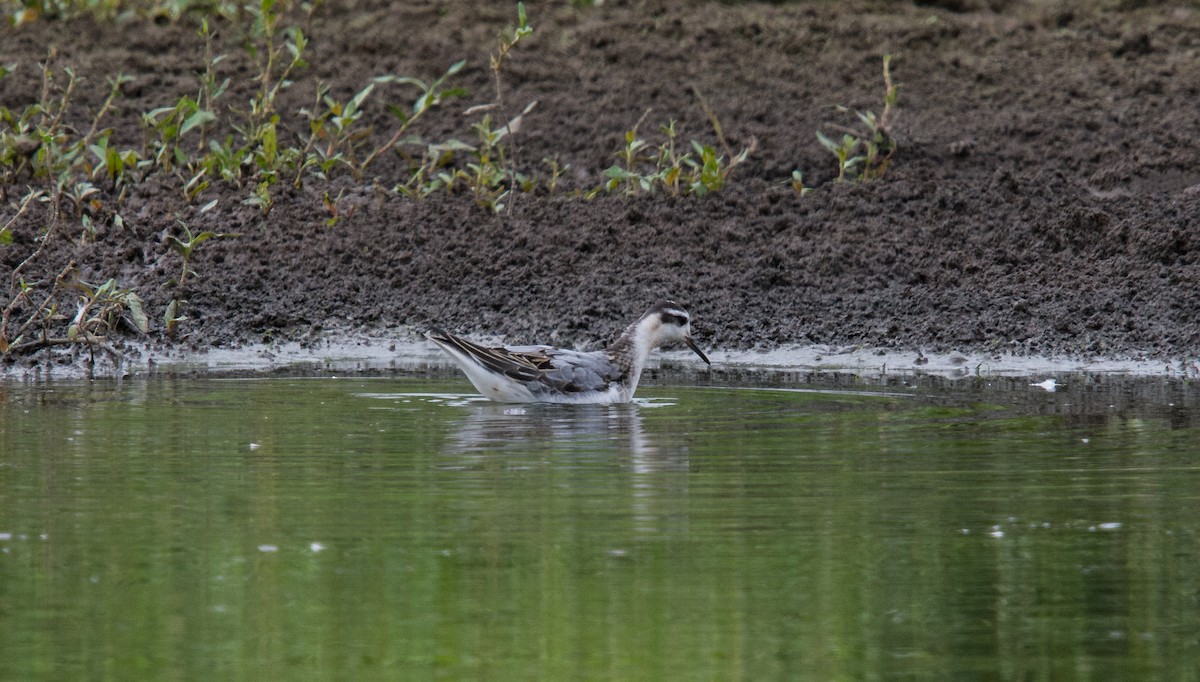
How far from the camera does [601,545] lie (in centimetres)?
636

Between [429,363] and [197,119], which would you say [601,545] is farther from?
[197,119]

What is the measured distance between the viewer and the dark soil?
13.2 meters

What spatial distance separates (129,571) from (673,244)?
28.2 feet

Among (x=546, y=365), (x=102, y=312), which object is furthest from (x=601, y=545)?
(x=102, y=312)

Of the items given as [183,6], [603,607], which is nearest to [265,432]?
[603,607]

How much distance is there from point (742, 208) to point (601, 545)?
A: 8522 mm

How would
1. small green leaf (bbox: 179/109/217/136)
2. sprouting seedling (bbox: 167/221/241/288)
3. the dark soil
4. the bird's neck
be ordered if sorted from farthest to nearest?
1. small green leaf (bbox: 179/109/217/136)
2. the dark soil
3. sprouting seedling (bbox: 167/221/241/288)
4. the bird's neck

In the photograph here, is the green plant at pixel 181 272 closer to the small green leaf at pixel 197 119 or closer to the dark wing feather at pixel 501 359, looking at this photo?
the small green leaf at pixel 197 119

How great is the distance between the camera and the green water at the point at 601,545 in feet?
16.7

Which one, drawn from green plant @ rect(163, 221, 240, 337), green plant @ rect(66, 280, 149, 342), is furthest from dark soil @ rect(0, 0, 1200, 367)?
green plant @ rect(66, 280, 149, 342)

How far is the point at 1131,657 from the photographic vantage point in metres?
5.04

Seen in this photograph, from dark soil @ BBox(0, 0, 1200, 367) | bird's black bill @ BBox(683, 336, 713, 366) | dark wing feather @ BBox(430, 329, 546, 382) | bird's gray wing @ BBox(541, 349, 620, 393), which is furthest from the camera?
dark soil @ BBox(0, 0, 1200, 367)

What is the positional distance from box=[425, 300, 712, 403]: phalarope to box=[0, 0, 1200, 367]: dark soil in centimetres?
164

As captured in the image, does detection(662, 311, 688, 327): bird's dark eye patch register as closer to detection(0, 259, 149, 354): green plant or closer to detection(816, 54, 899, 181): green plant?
detection(816, 54, 899, 181): green plant
